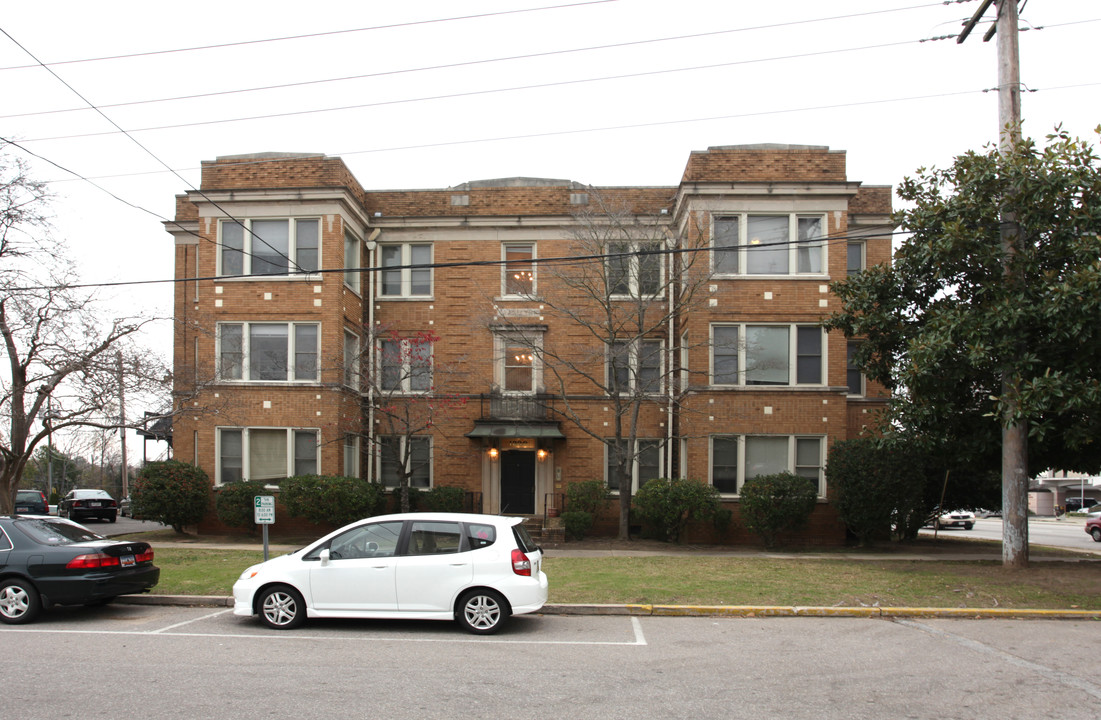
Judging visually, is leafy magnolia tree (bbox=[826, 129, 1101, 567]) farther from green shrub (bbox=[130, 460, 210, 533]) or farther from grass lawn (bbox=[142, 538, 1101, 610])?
green shrub (bbox=[130, 460, 210, 533])

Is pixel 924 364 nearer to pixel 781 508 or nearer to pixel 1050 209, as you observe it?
pixel 1050 209

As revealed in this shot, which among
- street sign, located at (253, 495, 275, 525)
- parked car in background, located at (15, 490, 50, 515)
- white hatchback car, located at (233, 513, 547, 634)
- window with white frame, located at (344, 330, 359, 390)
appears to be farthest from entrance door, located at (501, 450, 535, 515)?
parked car in background, located at (15, 490, 50, 515)

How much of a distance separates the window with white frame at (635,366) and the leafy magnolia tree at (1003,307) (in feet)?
21.0

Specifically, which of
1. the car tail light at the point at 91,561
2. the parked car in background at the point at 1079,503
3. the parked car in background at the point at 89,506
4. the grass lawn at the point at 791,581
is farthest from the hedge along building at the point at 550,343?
the parked car in background at the point at 1079,503

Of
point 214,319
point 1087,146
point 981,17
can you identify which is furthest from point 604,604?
point 214,319

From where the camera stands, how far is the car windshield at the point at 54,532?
1068 cm

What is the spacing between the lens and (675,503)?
20.1m

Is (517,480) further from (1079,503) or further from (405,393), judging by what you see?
(1079,503)

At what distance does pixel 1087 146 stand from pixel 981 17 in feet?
9.11

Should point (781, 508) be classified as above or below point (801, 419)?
below

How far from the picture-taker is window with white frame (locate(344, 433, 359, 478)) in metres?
22.7

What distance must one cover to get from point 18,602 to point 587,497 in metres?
13.5

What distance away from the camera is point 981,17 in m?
14.2

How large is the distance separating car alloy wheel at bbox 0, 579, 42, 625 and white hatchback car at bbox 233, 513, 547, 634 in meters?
2.50
